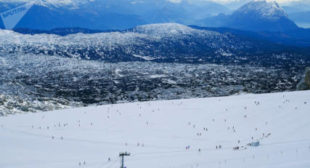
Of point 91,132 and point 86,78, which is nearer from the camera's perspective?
point 91,132

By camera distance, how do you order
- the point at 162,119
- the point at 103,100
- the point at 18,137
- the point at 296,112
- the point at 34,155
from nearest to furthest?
the point at 34,155
the point at 18,137
the point at 296,112
the point at 162,119
the point at 103,100

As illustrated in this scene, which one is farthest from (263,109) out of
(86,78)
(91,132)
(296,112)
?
(86,78)

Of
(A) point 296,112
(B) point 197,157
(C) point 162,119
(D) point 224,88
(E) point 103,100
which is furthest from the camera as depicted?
(D) point 224,88

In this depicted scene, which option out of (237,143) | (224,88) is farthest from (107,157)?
(224,88)

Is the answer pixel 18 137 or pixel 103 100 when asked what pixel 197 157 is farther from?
pixel 103 100

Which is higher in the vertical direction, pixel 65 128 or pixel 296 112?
pixel 296 112

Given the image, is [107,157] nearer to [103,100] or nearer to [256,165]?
[256,165]
